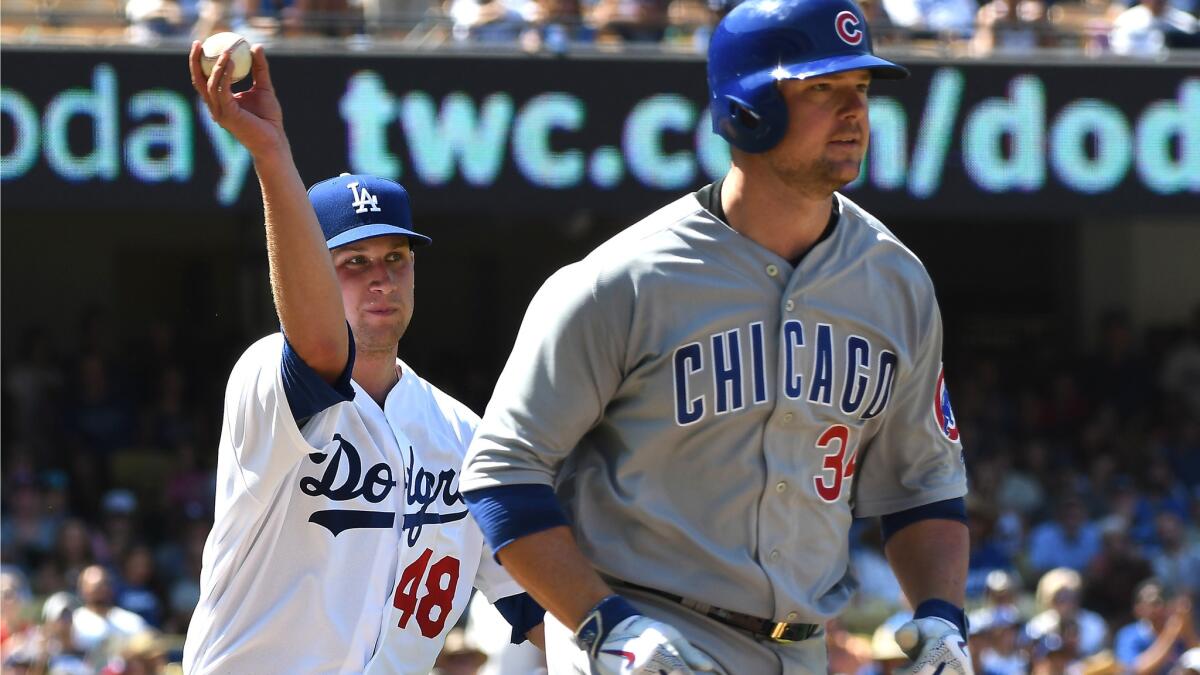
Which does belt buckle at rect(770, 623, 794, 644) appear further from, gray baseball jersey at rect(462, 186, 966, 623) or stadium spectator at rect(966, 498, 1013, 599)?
stadium spectator at rect(966, 498, 1013, 599)

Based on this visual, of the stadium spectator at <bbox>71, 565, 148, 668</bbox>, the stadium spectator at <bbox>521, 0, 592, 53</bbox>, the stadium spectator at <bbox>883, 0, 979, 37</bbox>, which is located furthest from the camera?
the stadium spectator at <bbox>883, 0, 979, 37</bbox>

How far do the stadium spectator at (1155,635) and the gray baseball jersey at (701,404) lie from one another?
23.3 feet

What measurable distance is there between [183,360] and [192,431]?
3.98 feet

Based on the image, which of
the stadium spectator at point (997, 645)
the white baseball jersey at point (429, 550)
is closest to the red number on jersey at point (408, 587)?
the white baseball jersey at point (429, 550)

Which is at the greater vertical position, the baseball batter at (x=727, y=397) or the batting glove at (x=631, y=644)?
the baseball batter at (x=727, y=397)

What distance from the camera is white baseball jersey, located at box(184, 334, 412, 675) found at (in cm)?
356

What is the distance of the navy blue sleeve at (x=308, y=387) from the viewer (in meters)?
3.30

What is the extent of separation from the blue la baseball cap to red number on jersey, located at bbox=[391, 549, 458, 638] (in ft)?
2.23

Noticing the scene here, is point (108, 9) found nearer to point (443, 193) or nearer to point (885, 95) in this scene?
point (443, 193)

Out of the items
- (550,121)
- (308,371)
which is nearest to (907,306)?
(308,371)

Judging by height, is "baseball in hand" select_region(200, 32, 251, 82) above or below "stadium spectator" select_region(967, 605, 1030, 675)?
above

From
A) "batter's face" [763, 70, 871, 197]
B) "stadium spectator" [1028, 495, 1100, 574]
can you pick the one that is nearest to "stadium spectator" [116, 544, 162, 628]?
"stadium spectator" [1028, 495, 1100, 574]

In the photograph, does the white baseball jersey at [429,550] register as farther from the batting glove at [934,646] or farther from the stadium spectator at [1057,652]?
the stadium spectator at [1057,652]

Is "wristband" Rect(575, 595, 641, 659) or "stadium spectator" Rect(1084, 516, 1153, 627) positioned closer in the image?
"wristband" Rect(575, 595, 641, 659)
